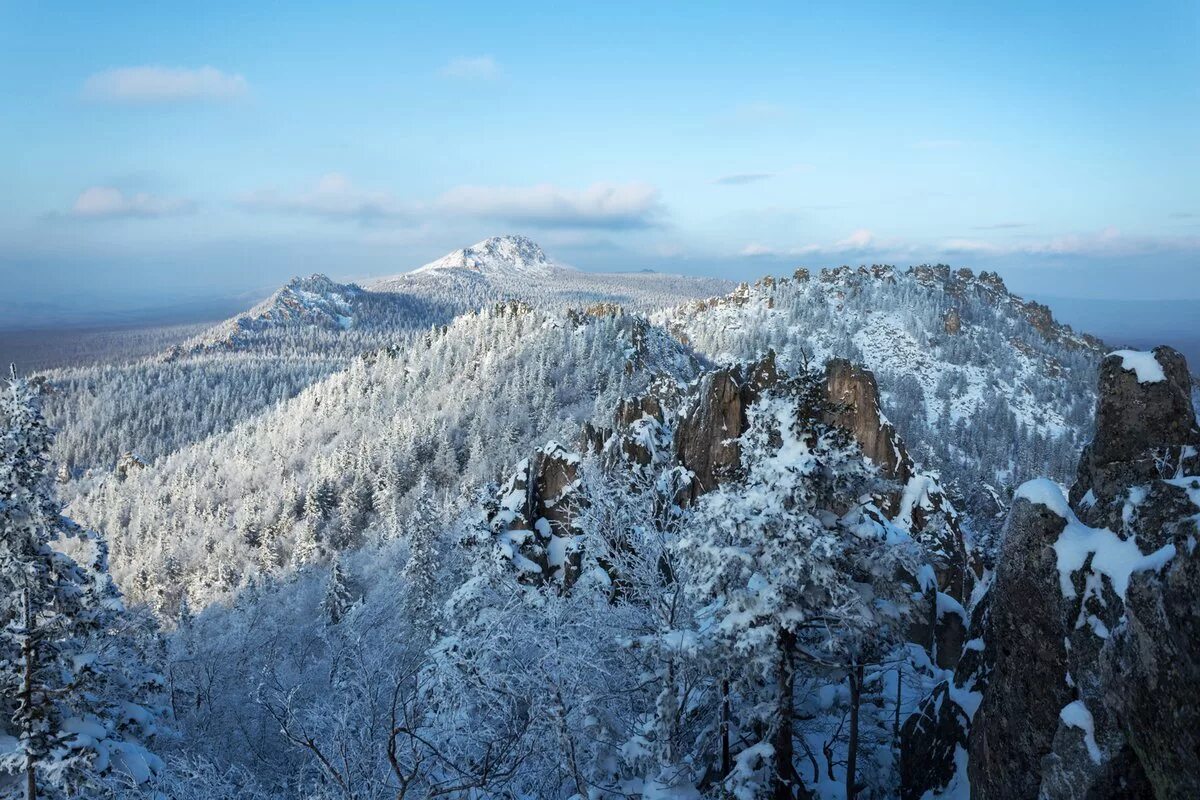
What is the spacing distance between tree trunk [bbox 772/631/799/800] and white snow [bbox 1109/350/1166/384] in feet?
21.6

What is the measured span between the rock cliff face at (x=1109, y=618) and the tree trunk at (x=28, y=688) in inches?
602

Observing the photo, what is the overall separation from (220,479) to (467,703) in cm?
12657

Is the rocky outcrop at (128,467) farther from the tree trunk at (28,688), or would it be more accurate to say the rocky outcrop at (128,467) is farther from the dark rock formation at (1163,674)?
the dark rock formation at (1163,674)

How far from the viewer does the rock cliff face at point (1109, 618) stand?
5535 millimetres

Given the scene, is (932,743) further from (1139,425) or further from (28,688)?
(28,688)

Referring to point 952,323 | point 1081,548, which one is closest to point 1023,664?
point 1081,548

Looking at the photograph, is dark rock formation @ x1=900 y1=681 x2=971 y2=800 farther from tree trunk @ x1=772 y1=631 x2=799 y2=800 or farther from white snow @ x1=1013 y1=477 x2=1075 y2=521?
white snow @ x1=1013 y1=477 x2=1075 y2=521

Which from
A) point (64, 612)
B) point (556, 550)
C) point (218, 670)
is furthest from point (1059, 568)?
point (218, 670)

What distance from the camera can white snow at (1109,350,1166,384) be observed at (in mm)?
8984

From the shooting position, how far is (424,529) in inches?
1414

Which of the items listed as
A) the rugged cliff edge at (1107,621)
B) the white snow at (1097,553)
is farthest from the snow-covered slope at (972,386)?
the white snow at (1097,553)

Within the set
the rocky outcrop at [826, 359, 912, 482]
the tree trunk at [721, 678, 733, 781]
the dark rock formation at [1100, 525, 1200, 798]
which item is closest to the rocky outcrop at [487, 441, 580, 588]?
the tree trunk at [721, 678, 733, 781]

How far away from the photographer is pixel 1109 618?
277 inches

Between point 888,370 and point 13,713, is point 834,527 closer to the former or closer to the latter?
point 13,713
